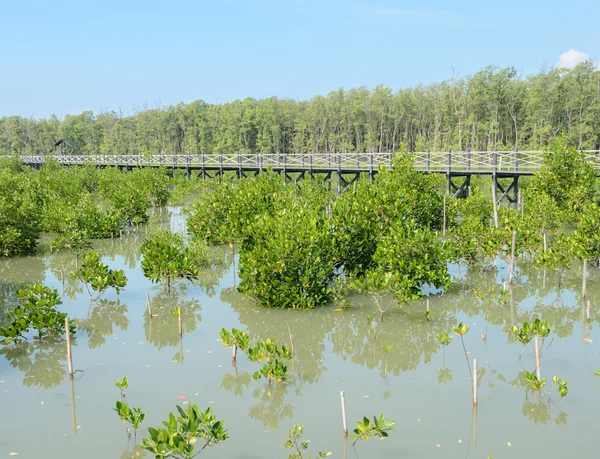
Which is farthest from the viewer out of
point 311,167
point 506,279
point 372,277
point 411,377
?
point 311,167

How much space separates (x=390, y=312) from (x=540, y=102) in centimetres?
4023

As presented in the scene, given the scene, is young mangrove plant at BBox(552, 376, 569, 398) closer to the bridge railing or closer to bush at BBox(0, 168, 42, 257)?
bush at BBox(0, 168, 42, 257)

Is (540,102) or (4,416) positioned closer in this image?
(4,416)

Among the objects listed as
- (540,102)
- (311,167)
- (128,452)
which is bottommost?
(128,452)

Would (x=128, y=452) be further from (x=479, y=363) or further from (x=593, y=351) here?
(x=593, y=351)

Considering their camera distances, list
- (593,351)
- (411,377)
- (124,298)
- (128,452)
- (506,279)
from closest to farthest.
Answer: (128,452)
(411,377)
(593,351)
(124,298)
(506,279)

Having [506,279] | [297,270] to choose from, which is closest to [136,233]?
[297,270]

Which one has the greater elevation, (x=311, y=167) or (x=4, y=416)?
(x=311, y=167)

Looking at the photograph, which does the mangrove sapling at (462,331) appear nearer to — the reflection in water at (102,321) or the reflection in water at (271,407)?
the reflection in water at (271,407)

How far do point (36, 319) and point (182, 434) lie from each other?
202 inches

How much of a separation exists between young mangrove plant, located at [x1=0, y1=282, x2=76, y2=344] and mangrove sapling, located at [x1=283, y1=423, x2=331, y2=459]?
5.02 meters

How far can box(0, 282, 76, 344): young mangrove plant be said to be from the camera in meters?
9.47

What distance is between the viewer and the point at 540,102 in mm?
45688

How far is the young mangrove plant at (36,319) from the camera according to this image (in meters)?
9.47
